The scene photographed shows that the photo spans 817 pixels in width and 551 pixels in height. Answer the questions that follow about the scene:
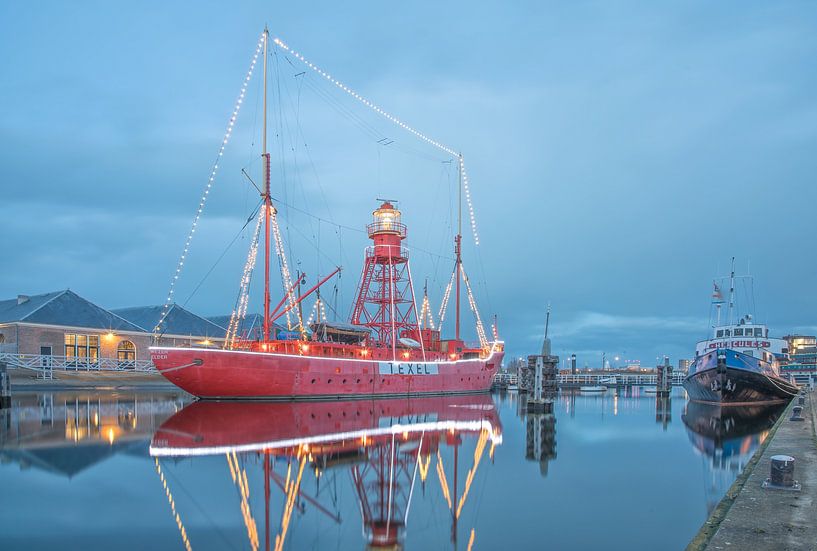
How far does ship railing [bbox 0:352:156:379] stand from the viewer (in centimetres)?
4334

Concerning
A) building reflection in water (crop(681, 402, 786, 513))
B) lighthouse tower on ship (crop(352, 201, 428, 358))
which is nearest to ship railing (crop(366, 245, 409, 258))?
lighthouse tower on ship (crop(352, 201, 428, 358))

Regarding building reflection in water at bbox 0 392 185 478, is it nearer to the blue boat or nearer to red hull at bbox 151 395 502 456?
red hull at bbox 151 395 502 456

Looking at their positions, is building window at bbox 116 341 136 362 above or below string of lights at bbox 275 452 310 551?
below

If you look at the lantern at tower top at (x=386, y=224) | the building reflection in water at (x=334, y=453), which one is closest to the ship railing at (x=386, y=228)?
the lantern at tower top at (x=386, y=224)

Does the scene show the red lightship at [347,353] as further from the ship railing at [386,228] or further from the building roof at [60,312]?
Answer: the building roof at [60,312]

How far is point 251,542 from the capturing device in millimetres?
9422

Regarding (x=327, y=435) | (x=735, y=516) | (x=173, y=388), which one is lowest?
(x=173, y=388)

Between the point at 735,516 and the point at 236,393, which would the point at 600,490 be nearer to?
the point at 735,516

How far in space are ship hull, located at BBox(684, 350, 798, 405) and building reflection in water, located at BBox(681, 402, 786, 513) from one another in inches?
46.0

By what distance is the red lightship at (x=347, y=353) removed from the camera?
32969mm

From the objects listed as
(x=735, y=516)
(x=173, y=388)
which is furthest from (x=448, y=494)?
(x=173, y=388)

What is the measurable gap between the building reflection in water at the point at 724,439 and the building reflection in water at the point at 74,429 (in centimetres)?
1570

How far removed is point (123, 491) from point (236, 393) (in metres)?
21.8

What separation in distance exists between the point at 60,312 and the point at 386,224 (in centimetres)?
2809
